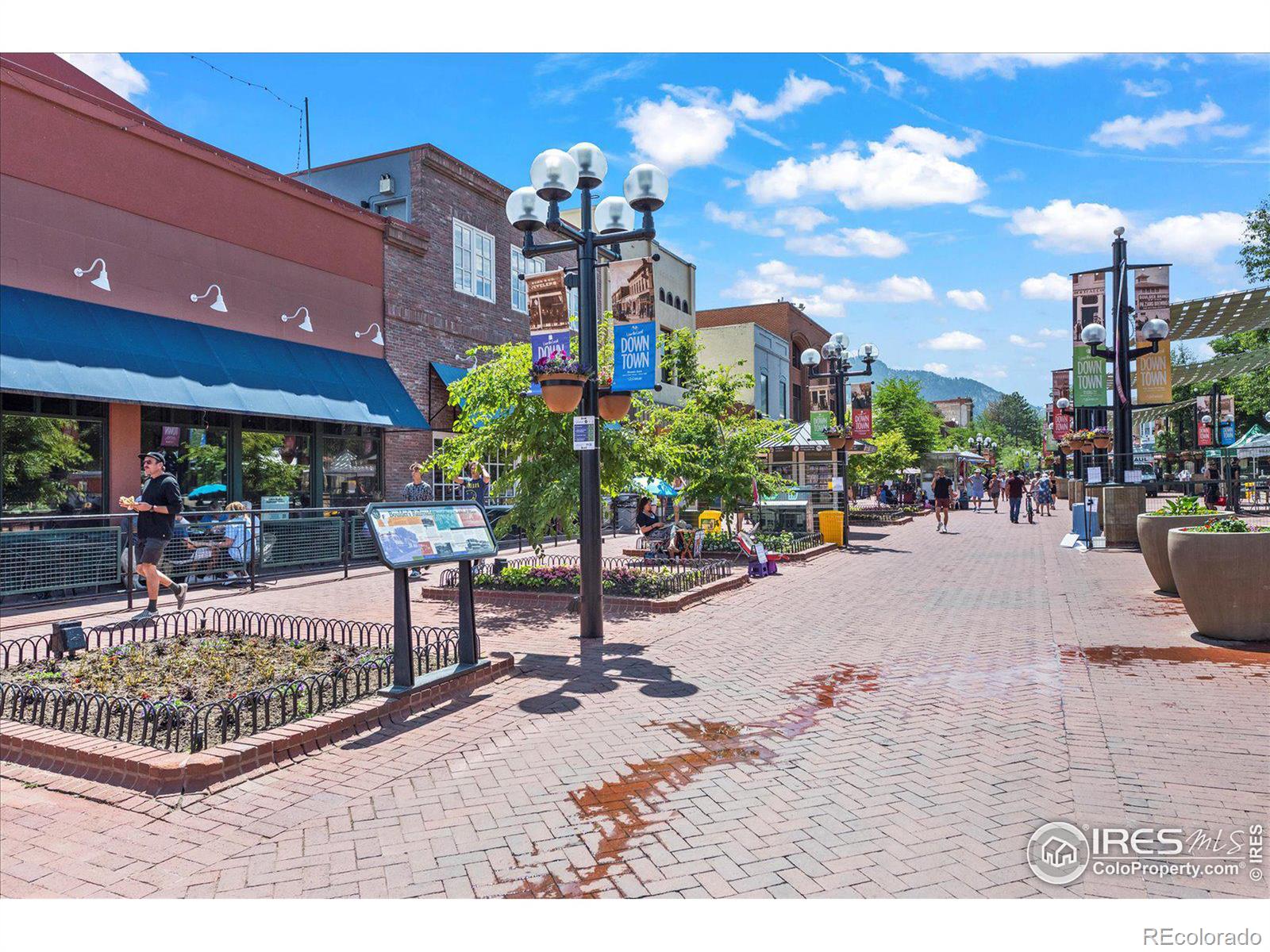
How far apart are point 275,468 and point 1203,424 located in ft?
147

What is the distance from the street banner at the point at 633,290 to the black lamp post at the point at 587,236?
32 cm

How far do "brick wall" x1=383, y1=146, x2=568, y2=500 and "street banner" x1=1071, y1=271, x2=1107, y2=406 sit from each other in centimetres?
1397

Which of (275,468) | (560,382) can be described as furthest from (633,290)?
(275,468)

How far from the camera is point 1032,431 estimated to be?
147m

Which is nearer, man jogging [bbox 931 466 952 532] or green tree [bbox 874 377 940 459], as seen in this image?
man jogging [bbox 931 466 952 532]

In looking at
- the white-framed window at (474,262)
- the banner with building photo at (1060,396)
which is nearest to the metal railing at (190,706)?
the white-framed window at (474,262)

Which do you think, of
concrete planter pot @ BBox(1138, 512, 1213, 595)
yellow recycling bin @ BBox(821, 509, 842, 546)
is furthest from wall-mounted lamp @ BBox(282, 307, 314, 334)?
concrete planter pot @ BBox(1138, 512, 1213, 595)

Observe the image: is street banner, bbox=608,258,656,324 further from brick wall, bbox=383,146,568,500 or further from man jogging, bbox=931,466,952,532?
man jogging, bbox=931,466,952,532

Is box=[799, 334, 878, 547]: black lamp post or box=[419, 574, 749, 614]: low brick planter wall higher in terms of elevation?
box=[799, 334, 878, 547]: black lamp post

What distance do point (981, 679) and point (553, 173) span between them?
5.76 metres

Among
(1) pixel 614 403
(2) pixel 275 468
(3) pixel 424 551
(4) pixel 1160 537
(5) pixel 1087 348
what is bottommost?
(4) pixel 1160 537

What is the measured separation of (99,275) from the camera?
1183 centimetres

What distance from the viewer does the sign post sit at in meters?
5.39

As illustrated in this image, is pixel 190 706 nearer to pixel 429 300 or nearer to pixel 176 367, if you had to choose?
pixel 176 367
